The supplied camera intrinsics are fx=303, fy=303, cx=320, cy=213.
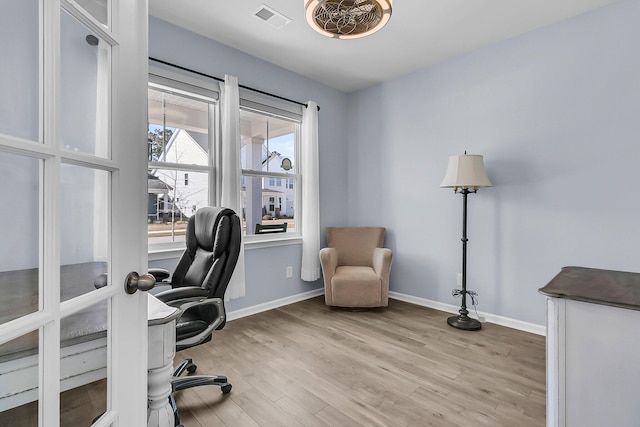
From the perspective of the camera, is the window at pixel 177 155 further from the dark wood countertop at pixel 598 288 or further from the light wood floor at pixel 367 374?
the dark wood countertop at pixel 598 288

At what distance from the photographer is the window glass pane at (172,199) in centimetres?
265

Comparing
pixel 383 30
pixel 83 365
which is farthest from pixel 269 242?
pixel 83 365

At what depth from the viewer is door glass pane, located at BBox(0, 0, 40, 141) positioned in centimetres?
53

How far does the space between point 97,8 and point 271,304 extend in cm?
297

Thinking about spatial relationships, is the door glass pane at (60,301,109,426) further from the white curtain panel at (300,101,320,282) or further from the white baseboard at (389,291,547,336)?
the white curtain panel at (300,101,320,282)

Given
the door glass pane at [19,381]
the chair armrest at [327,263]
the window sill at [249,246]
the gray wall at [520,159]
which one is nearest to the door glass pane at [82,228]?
the door glass pane at [19,381]

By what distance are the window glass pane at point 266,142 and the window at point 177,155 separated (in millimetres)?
440

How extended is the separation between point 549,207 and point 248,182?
2867 mm

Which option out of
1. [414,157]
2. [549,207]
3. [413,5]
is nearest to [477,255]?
[549,207]

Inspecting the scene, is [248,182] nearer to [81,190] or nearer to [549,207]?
[81,190]

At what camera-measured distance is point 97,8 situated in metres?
0.78

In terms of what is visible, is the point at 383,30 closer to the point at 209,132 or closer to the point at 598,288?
the point at 209,132

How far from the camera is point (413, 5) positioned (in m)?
2.35

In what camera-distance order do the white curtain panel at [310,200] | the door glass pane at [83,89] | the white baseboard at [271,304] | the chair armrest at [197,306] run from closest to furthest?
the door glass pane at [83,89]
the chair armrest at [197,306]
the white baseboard at [271,304]
the white curtain panel at [310,200]
